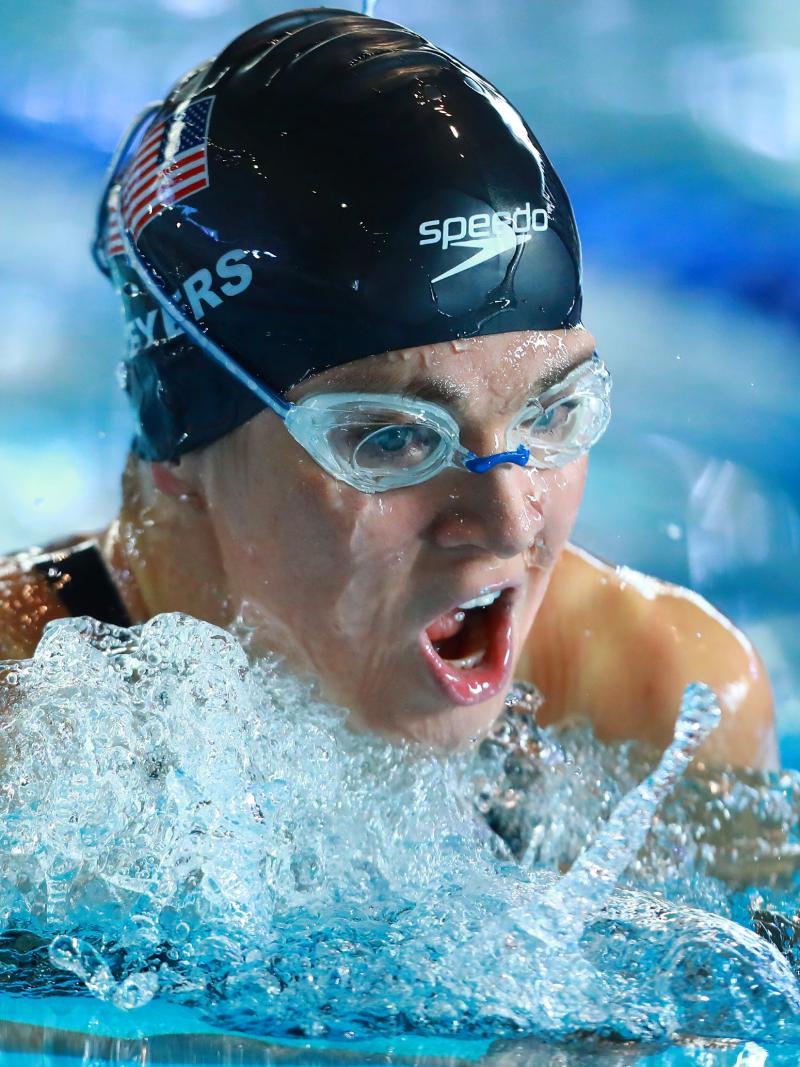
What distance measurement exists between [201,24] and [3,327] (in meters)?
0.89

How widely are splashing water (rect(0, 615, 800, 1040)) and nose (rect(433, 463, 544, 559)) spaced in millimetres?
282

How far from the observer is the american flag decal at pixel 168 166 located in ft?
5.28

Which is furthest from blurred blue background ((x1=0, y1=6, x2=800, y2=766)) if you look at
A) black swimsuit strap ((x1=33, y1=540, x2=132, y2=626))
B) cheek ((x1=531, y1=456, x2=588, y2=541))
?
cheek ((x1=531, y1=456, x2=588, y2=541))

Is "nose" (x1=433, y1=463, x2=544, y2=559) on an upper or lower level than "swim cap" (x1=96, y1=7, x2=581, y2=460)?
lower

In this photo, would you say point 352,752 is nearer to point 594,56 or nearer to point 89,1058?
point 89,1058

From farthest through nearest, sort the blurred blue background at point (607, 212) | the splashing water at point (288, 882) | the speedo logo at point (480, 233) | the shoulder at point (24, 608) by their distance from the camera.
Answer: the blurred blue background at point (607, 212) → the shoulder at point (24, 608) → the speedo logo at point (480, 233) → the splashing water at point (288, 882)

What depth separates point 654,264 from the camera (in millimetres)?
3492

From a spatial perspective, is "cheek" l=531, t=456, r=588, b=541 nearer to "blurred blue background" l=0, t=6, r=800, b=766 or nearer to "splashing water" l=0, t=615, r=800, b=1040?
"splashing water" l=0, t=615, r=800, b=1040

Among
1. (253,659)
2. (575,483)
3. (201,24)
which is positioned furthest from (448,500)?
(201,24)

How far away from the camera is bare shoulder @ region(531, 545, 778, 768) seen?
2053 mm

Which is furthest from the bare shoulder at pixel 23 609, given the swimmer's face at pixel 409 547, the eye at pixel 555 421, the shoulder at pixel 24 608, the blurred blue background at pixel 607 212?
the blurred blue background at pixel 607 212

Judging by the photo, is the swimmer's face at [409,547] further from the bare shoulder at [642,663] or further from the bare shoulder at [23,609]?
the bare shoulder at [642,663]

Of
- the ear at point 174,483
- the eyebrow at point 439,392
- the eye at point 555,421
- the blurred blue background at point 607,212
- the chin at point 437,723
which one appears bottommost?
the blurred blue background at point 607,212

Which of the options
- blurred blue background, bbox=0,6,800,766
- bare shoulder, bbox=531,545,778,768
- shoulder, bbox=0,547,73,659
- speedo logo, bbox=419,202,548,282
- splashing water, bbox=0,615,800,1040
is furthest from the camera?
blurred blue background, bbox=0,6,800,766
